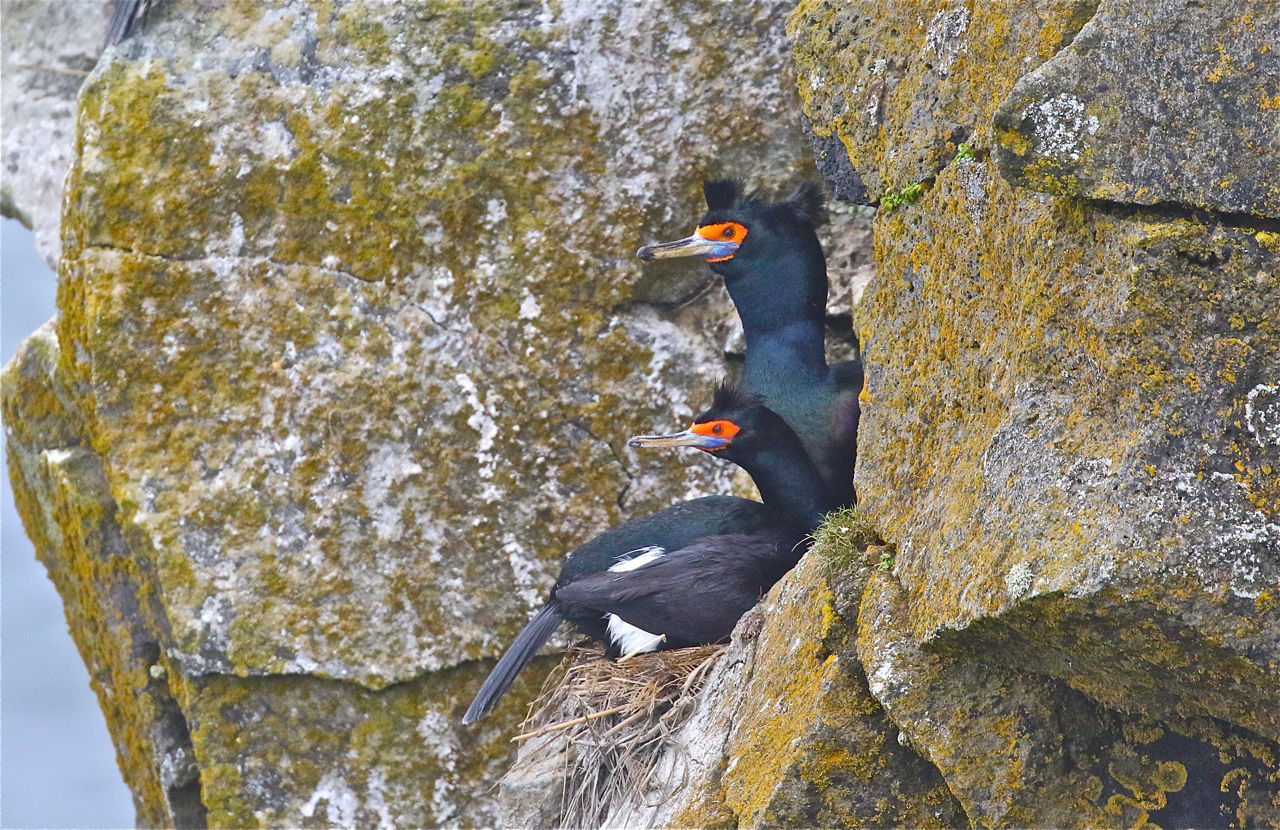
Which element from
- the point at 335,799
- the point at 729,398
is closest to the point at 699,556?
the point at 729,398

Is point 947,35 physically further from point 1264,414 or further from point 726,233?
point 726,233

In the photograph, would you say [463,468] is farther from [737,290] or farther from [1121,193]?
[1121,193]

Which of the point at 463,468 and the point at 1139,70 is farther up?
the point at 1139,70

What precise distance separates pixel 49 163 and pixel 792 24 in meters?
4.30

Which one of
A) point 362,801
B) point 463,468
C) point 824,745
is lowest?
point 362,801

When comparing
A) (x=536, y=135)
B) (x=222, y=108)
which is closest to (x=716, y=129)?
(x=536, y=135)

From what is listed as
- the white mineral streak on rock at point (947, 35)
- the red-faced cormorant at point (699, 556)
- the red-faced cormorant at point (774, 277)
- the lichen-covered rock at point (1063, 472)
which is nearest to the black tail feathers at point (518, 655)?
the red-faced cormorant at point (699, 556)

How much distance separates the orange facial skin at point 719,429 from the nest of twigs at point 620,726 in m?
0.62

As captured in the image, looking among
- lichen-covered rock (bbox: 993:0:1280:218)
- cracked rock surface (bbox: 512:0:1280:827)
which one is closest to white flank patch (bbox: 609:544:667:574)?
cracked rock surface (bbox: 512:0:1280:827)

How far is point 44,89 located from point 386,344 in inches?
110

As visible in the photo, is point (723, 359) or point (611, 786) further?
point (723, 359)

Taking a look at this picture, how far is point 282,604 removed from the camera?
14.8 ft

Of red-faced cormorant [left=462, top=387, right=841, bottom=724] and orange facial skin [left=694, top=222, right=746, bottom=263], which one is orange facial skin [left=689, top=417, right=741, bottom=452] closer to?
red-faced cormorant [left=462, top=387, right=841, bottom=724]

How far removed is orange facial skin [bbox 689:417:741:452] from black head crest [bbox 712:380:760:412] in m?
0.05
